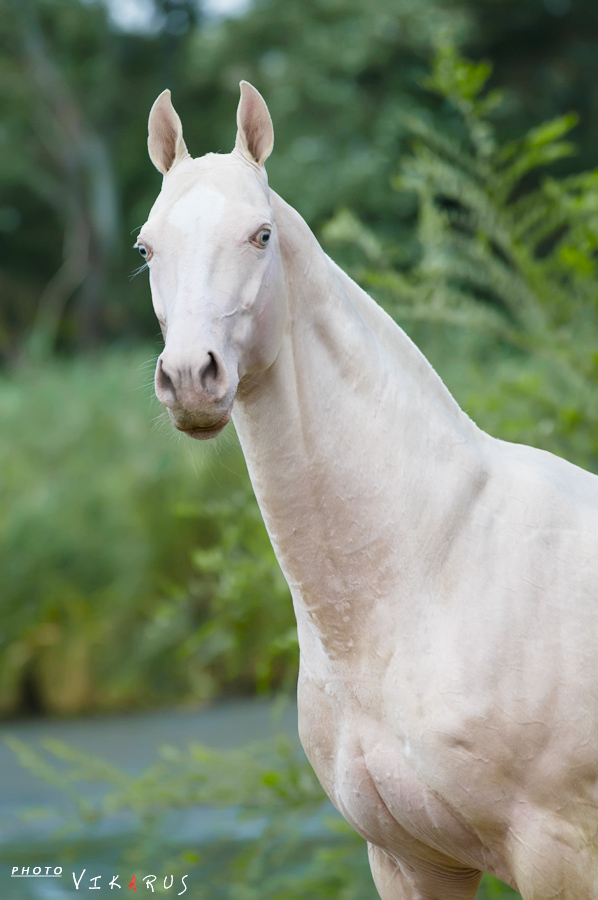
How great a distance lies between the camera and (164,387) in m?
1.52

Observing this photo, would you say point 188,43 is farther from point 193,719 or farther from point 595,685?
point 595,685

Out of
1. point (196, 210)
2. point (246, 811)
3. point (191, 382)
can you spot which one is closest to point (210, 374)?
point (191, 382)

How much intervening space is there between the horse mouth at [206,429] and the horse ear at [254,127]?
52 centimetres

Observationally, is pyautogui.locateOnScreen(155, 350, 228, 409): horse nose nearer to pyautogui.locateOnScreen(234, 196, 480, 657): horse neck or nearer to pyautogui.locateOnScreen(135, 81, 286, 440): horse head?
pyautogui.locateOnScreen(135, 81, 286, 440): horse head

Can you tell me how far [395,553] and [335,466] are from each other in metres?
0.18

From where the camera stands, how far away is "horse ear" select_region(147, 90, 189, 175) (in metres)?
1.84

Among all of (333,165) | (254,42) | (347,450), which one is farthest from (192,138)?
(347,450)

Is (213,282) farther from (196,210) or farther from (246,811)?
(246,811)

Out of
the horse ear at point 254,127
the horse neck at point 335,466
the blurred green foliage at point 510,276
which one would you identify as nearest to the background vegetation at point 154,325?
the blurred green foliage at point 510,276

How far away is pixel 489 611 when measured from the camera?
1709 mm

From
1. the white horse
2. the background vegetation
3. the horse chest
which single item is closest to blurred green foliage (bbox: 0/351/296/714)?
the background vegetation

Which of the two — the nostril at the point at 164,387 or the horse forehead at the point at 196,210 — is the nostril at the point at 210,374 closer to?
the nostril at the point at 164,387

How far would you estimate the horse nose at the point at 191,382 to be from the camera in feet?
4.88

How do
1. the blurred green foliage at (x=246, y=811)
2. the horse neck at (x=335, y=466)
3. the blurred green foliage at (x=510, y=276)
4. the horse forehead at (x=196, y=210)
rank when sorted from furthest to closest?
the blurred green foliage at (x=246, y=811)
the blurred green foliage at (x=510, y=276)
the horse neck at (x=335, y=466)
the horse forehead at (x=196, y=210)
